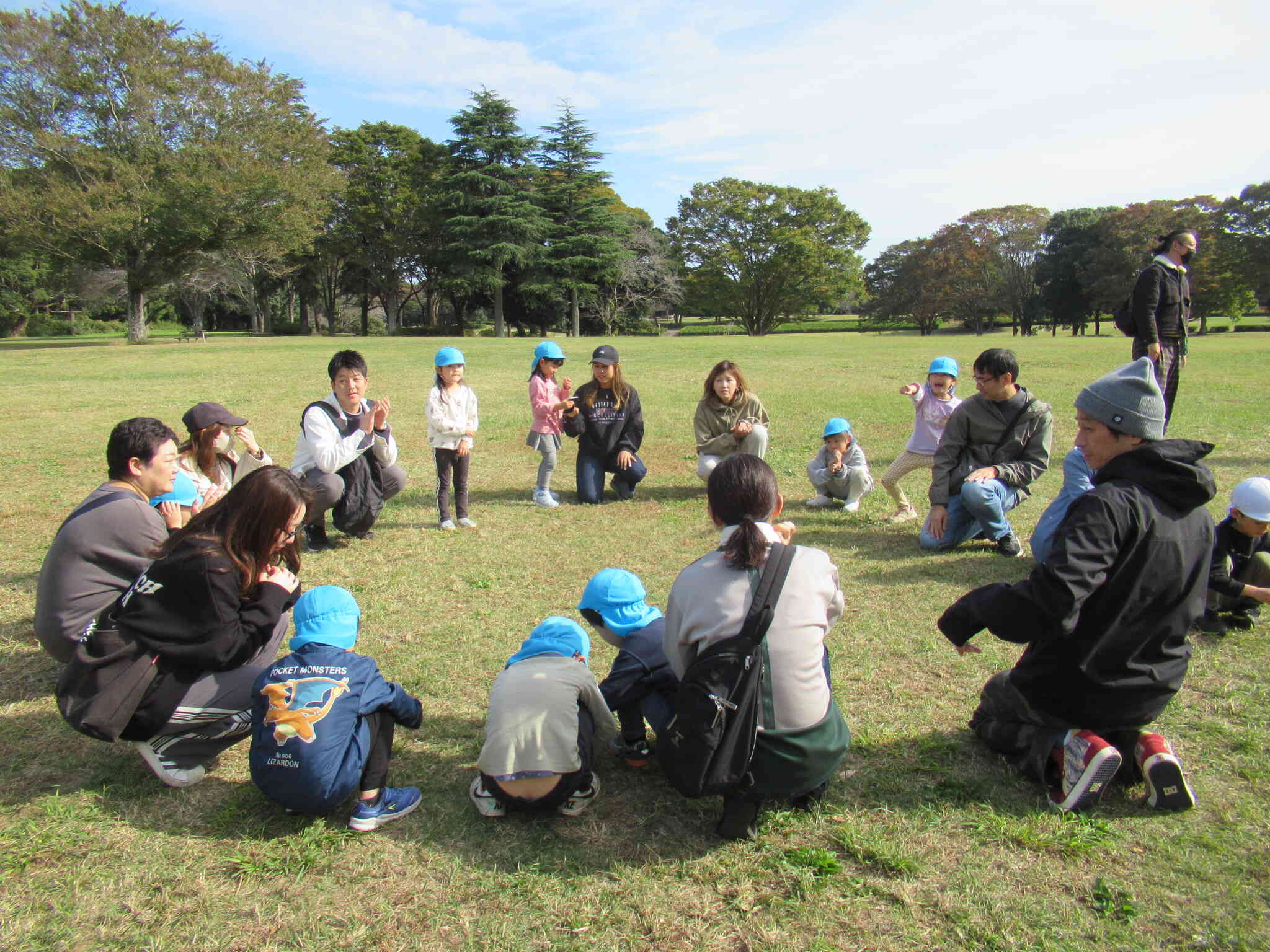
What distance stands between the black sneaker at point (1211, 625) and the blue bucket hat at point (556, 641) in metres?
3.73

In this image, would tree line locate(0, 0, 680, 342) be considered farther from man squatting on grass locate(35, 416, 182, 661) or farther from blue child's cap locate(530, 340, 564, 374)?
man squatting on grass locate(35, 416, 182, 661)

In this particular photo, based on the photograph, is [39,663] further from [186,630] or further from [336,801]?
[336,801]

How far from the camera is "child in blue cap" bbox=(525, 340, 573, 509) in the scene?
787 cm

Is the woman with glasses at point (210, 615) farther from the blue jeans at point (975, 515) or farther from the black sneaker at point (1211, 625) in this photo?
the black sneaker at point (1211, 625)

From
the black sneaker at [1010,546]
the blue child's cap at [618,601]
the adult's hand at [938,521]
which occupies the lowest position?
the black sneaker at [1010,546]

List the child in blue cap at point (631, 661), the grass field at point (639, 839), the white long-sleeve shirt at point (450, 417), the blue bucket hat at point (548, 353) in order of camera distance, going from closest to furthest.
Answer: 1. the grass field at point (639, 839)
2. the child in blue cap at point (631, 661)
3. the white long-sleeve shirt at point (450, 417)
4. the blue bucket hat at point (548, 353)

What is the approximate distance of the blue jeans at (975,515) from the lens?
5781 mm

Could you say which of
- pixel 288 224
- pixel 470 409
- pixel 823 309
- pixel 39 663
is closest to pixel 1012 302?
pixel 823 309

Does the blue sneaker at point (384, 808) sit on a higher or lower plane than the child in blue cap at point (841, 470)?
lower

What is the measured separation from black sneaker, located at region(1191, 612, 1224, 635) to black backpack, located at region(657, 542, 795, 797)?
338cm

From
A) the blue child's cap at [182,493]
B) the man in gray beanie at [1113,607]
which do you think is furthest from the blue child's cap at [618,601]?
the blue child's cap at [182,493]

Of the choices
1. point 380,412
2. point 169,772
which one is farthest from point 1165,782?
point 380,412

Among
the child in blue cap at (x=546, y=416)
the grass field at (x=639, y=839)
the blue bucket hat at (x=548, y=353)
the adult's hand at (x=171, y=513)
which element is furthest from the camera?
the child in blue cap at (x=546, y=416)

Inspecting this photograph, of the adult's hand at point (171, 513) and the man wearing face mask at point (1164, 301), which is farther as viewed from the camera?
the man wearing face mask at point (1164, 301)
